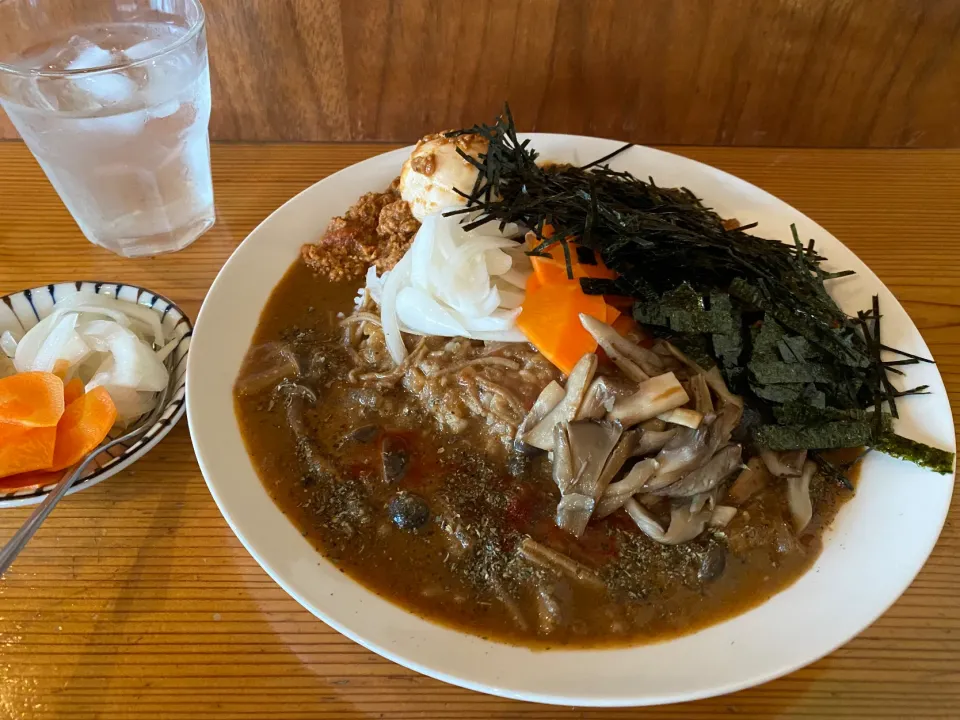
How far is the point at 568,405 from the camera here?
179 cm

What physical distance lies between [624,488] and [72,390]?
5.30 feet

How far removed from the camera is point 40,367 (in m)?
1.88

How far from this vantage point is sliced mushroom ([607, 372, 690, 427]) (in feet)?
5.63

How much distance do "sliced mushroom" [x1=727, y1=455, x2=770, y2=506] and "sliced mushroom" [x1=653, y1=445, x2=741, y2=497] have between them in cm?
6

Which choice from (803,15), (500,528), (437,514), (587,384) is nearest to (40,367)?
(437,514)

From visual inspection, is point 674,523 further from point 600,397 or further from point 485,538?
point 485,538

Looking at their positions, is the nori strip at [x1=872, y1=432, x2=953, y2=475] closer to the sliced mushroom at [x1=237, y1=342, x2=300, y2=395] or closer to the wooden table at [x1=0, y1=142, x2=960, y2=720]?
the wooden table at [x1=0, y1=142, x2=960, y2=720]

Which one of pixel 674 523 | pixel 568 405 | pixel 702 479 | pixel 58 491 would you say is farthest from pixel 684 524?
pixel 58 491

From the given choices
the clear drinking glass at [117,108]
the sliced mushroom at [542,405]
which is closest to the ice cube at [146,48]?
the clear drinking glass at [117,108]

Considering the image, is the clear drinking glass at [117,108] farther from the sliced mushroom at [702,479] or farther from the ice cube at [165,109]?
the sliced mushroom at [702,479]

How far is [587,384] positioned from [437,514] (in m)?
0.56

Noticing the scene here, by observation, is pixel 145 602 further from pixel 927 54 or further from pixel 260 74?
pixel 927 54

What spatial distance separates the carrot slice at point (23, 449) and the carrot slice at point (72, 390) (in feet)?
0.44

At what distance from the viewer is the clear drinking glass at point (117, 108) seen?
6.57 feet
